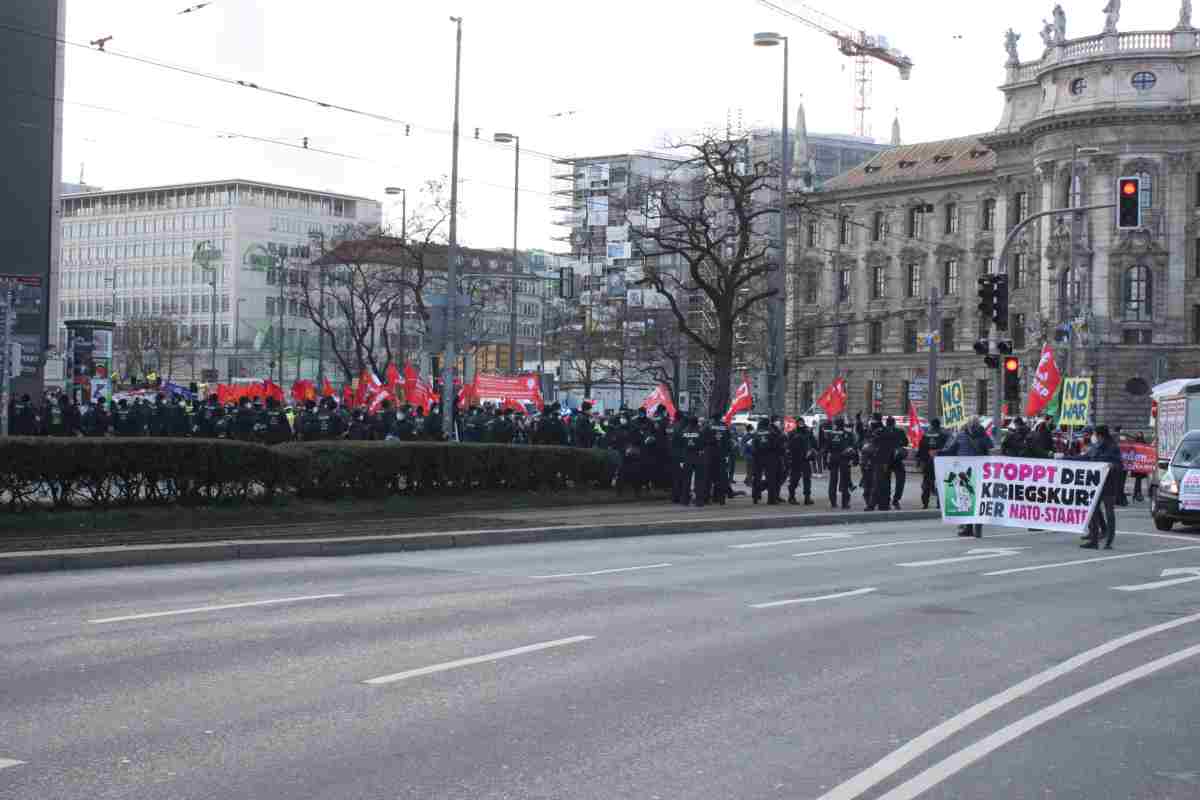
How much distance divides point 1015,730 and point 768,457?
22.2 m

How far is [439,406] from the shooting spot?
46.9 m

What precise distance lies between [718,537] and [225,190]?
119077 millimetres

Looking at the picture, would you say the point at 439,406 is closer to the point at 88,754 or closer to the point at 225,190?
the point at 88,754

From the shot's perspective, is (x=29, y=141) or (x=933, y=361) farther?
A: (x=29, y=141)

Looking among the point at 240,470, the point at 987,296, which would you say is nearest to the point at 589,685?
the point at 240,470

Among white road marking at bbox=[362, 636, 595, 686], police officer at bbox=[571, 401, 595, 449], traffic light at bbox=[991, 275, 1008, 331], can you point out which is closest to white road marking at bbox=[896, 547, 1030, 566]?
white road marking at bbox=[362, 636, 595, 686]

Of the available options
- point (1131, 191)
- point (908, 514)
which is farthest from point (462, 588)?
point (1131, 191)

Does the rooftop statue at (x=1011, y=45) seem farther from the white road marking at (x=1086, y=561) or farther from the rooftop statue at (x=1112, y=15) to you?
the white road marking at (x=1086, y=561)

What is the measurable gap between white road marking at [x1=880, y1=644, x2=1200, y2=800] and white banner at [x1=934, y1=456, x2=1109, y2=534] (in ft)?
38.5

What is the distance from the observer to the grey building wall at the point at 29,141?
53.0 metres

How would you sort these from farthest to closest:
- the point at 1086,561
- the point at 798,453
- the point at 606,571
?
1. the point at 798,453
2. the point at 1086,561
3. the point at 606,571

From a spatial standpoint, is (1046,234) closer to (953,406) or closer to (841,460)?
(953,406)

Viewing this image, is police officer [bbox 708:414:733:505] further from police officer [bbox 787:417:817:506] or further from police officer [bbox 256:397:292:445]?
police officer [bbox 256:397:292:445]

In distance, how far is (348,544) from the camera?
19.1m
